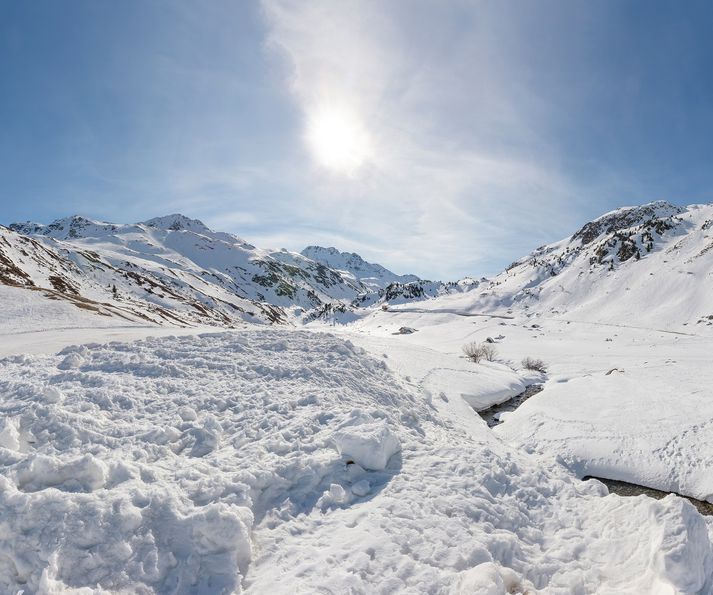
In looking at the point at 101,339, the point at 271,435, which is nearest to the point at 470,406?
the point at 271,435

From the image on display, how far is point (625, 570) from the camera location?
28.3 feet

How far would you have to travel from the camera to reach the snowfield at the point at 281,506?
24.8ft

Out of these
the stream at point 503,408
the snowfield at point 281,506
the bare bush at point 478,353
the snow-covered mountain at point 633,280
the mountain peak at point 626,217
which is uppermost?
the mountain peak at point 626,217

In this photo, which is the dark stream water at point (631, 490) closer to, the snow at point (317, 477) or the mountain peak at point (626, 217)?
the snow at point (317, 477)

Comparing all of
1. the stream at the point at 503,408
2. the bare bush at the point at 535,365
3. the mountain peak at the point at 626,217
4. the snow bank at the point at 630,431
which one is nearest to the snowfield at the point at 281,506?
the snow bank at the point at 630,431

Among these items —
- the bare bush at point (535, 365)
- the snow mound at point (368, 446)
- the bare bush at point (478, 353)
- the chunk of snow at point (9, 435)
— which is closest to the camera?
the chunk of snow at point (9, 435)

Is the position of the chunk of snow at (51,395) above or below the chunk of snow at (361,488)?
above

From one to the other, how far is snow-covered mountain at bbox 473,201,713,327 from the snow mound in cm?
8097

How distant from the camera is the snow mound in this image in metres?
11.8

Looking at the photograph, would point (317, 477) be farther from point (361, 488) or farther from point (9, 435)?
point (9, 435)

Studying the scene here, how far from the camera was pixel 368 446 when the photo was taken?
11.9 m

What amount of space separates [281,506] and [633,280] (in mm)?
116009

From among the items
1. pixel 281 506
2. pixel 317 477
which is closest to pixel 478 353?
pixel 317 477

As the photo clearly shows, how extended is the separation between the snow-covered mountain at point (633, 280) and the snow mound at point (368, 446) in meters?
81.0
